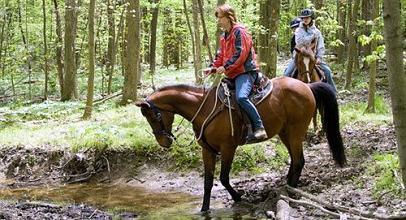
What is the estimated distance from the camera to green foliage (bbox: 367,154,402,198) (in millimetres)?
6363

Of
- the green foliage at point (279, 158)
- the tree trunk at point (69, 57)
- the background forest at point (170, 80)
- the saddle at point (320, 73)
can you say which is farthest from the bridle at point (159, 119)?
the tree trunk at point (69, 57)

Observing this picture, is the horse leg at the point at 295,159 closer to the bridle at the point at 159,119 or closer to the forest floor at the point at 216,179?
the forest floor at the point at 216,179

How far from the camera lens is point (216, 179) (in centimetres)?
909

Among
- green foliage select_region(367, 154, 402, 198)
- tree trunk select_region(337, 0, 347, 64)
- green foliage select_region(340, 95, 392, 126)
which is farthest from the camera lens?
tree trunk select_region(337, 0, 347, 64)

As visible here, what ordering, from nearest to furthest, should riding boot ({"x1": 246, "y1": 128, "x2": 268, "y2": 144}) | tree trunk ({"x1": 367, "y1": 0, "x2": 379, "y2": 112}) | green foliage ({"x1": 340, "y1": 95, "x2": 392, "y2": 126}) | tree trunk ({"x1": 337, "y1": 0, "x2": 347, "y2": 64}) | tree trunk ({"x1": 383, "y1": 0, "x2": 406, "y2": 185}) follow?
tree trunk ({"x1": 383, "y1": 0, "x2": 406, "y2": 185})
riding boot ({"x1": 246, "y1": 128, "x2": 268, "y2": 144})
green foliage ({"x1": 340, "y1": 95, "x2": 392, "y2": 126})
tree trunk ({"x1": 367, "y1": 0, "x2": 379, "y2": 112})
tree trunk ({"x1": 337, "y1": 0, "x2": 347, "y2": 64})

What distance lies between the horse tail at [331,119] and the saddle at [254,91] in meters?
0.93

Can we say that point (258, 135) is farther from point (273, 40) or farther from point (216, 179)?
point (273, 40)

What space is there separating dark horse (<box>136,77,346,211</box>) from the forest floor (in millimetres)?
422

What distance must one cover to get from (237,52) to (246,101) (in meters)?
0.73

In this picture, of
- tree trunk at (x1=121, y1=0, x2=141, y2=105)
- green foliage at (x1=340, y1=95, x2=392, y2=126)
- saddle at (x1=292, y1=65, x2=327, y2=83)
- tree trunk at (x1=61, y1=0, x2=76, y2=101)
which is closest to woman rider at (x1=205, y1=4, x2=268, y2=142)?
saddle at (x1=292, y1=65, x2=327, y2=83)

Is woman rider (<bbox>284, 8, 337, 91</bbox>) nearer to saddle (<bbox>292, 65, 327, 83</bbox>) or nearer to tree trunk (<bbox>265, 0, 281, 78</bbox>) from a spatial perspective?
saddle (<bbox>292, 65, 327, 83</bbox>)

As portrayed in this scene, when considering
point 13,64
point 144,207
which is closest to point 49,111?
point 144,207

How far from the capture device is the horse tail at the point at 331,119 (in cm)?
786

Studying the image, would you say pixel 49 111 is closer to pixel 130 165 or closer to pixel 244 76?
pixel 130 165
